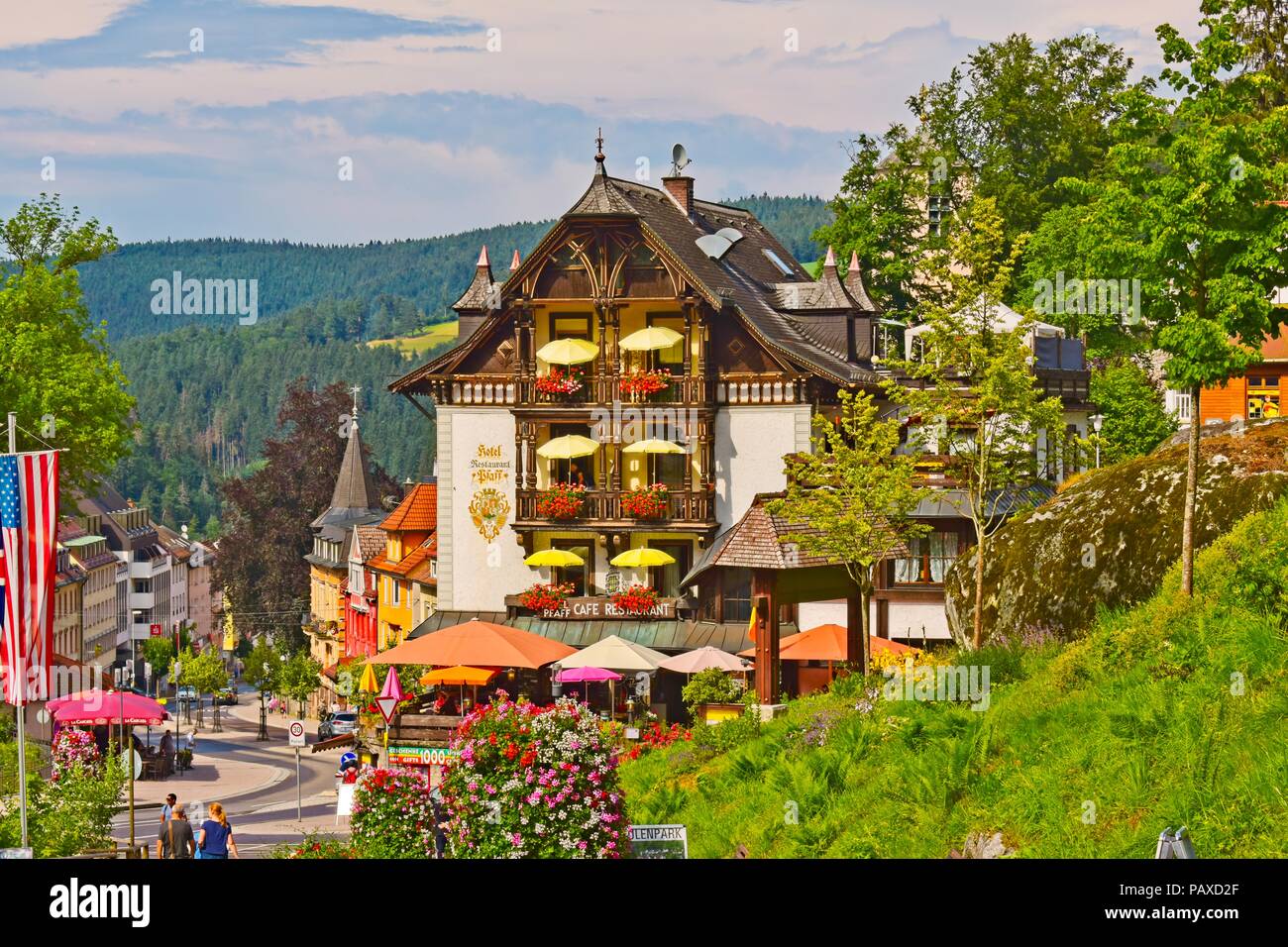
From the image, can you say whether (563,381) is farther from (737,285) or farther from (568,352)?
(737,285)

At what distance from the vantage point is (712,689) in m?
38.3

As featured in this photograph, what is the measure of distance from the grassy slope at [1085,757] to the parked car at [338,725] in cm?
6923

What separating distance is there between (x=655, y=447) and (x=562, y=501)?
3.03 metres

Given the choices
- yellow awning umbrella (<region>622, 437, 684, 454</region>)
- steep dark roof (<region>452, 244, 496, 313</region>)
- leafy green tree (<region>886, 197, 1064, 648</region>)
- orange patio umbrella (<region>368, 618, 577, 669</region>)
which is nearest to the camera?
leafy green tree (<region>886, 197, 1064, 648</region>)

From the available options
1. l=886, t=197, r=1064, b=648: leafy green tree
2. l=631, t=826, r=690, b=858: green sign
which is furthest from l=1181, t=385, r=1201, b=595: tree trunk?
l=886, t=197, r=1064, b=648: leafy green tree

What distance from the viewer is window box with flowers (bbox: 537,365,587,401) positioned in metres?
51.3

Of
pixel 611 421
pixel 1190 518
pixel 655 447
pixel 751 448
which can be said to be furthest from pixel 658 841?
pixel 751 448

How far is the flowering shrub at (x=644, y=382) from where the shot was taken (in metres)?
51.1

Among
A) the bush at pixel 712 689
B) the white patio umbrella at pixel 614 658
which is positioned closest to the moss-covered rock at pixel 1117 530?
the bush at pixel 712 689

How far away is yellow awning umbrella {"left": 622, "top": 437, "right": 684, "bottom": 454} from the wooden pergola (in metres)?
17.3

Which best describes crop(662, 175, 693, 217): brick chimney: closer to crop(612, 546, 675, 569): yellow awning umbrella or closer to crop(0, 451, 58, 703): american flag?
crop(612, 546, 675, 569): yellow awning umbrella

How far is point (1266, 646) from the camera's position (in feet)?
54.6

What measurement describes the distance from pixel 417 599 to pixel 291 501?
3554 cm
